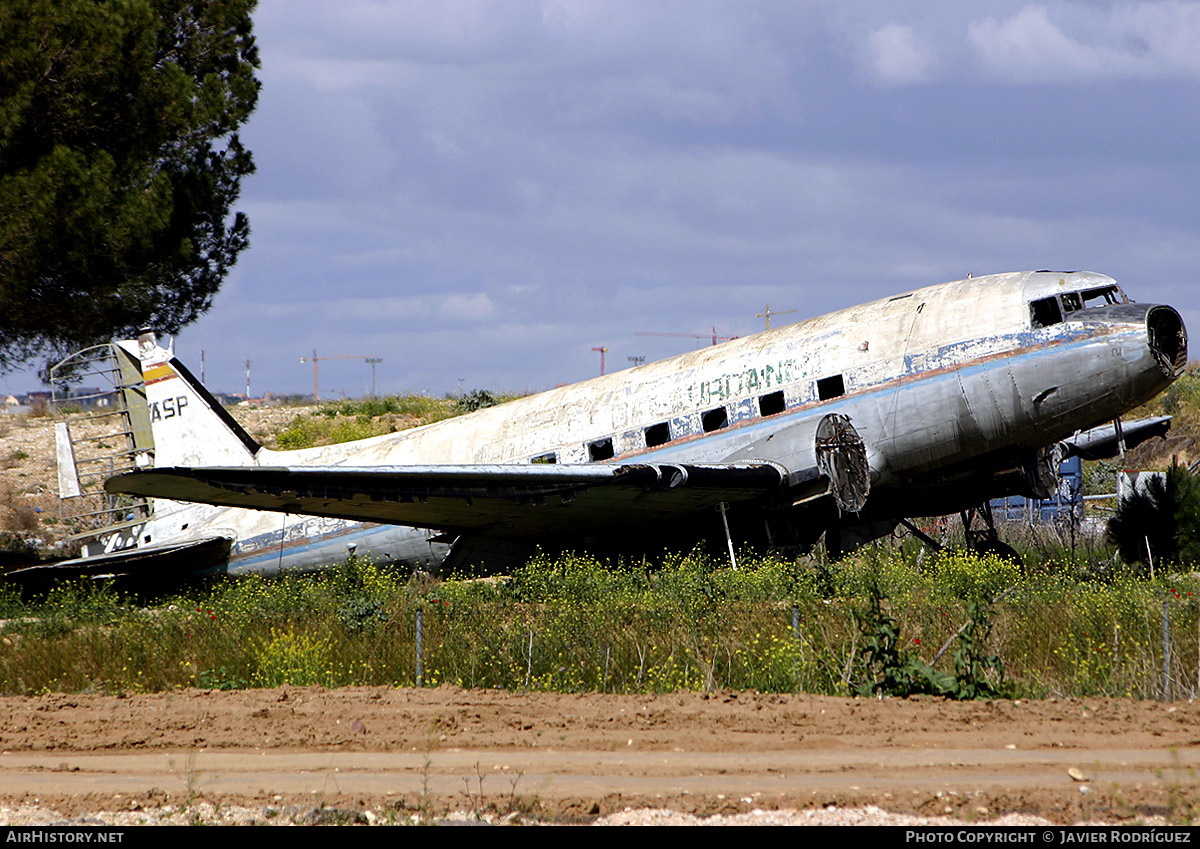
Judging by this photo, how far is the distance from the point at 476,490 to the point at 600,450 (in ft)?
10.9

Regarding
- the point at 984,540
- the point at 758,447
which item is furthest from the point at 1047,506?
the point at 758,447

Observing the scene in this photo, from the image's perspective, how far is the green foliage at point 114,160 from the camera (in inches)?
755

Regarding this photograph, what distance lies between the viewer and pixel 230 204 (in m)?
25.3

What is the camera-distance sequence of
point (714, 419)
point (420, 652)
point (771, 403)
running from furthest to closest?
point (714, 419) < point (771, 403) < point (420, 652)

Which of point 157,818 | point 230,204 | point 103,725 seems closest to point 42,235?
point 230,204

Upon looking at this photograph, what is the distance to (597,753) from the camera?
880cm

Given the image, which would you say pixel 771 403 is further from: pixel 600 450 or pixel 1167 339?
pixel 1167 339

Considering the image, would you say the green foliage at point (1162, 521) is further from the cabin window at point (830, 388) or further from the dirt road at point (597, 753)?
the dirt road at point (597, 753)

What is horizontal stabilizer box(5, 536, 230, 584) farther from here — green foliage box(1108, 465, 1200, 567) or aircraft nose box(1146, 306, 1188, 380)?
green foliage box(1108, 465, 1200, 567)

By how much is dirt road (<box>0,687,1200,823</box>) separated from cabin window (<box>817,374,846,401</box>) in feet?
24.5

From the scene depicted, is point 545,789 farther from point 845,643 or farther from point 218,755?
point 845,643

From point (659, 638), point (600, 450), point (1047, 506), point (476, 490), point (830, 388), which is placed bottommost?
point (1047, 506)

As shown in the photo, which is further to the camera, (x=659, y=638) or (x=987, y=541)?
(x=987, y=541)

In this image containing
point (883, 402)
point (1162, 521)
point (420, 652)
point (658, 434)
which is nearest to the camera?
point (420, 652)
